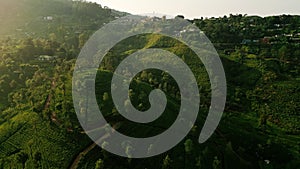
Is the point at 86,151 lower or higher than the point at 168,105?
lower

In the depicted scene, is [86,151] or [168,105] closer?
[86,151]

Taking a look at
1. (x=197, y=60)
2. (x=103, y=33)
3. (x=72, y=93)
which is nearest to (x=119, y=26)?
(x=103, y=33)

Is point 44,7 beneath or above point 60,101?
above

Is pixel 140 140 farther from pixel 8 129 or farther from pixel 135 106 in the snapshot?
pixel 8 129

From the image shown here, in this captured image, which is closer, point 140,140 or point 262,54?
point 140,140

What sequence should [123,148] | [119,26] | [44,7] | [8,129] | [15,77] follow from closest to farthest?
[123,148] → [8,129] → [15,77] → [119,26] → [44,7]

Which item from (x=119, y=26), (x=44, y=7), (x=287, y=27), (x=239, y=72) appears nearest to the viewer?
(x=239, y=72)

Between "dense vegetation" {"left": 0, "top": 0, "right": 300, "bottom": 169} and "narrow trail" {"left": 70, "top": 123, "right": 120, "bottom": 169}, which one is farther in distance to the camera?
"dense vegetation" {"left": 0, "top": 0, "right": 300, "bottom": 169}

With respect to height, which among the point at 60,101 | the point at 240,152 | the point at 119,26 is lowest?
the point at 240,152
